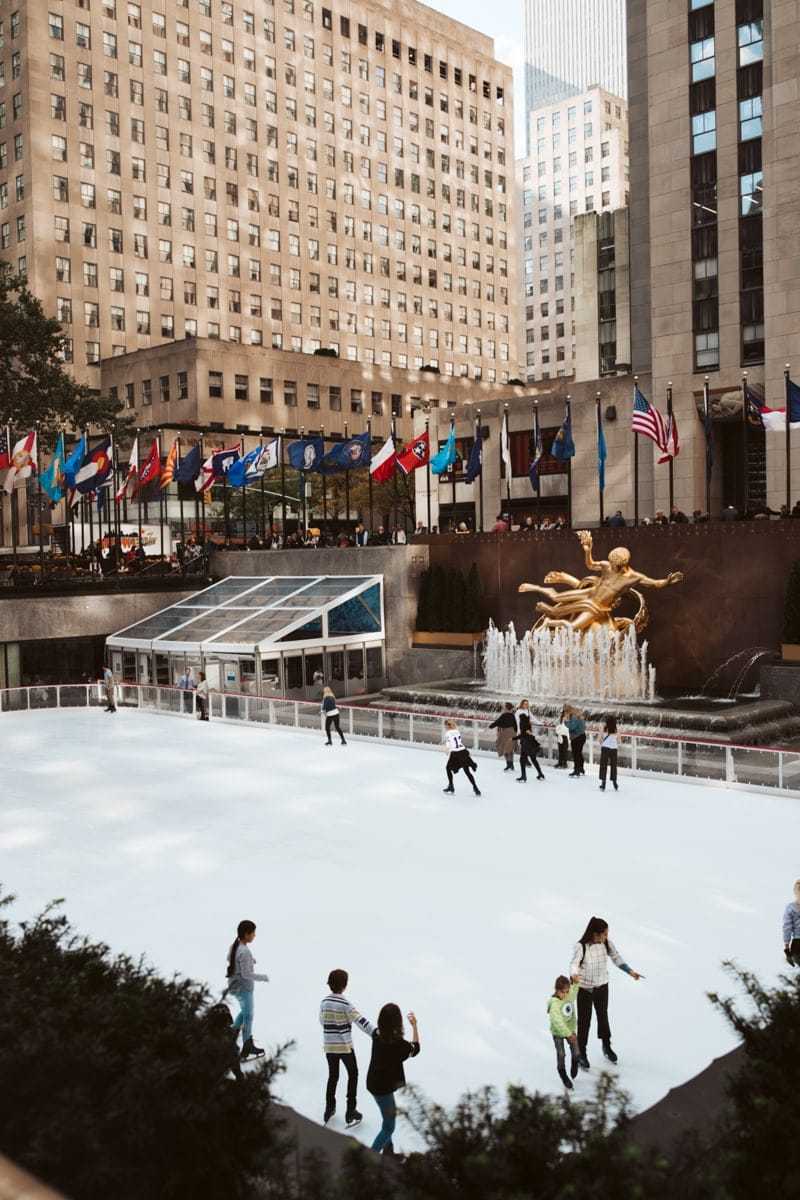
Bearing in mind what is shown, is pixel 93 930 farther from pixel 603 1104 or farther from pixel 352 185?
pixel 352 185

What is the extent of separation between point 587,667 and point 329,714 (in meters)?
7.83

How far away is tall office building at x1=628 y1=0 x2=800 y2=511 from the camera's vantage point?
1549 inches

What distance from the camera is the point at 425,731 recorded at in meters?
23.0

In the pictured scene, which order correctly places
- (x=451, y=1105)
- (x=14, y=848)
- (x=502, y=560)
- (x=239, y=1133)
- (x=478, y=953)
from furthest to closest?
(x=502, y=560)
(x=14, y=848)
(x=478, y=953)
(x=451, y=1105)
(x=239, y=1133)

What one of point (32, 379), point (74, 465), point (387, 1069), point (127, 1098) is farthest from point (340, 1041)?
point (32, 379)

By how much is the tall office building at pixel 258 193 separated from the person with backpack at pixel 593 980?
214 ft

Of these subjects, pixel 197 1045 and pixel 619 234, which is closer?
pixel 197 1045

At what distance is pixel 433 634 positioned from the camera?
34844mm

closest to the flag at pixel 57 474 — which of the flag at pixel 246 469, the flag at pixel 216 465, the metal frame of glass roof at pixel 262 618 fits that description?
the flag at pixel 216 465

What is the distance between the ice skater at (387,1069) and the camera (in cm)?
697

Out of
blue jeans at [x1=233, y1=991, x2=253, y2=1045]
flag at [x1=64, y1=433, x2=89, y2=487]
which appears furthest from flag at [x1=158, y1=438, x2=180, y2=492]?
blue jeans at [x1=233, y1=991, x2=253, y2=1045]

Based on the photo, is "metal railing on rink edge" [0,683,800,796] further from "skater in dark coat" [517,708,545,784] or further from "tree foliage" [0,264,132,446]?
"tree foliage" [0,264,132,446]

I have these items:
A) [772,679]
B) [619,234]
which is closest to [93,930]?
[772,679]

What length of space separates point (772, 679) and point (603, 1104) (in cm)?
2259
